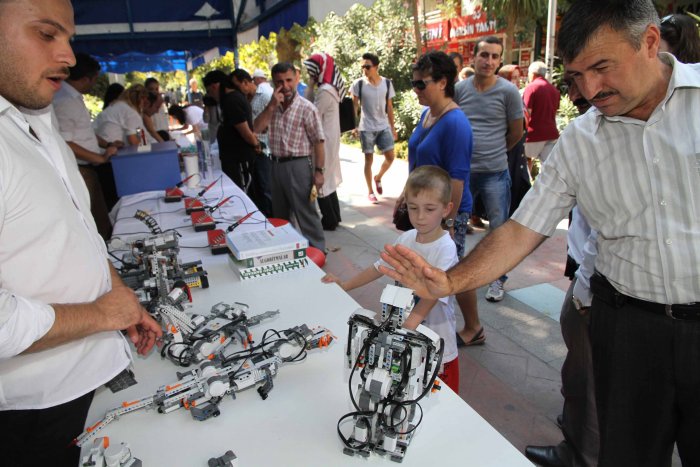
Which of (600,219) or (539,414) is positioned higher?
(600,219)

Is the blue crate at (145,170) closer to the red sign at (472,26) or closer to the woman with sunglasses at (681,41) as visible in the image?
the woman with sunglasses at (681,41)

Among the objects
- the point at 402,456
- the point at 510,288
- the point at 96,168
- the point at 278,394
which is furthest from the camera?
the point at 96,168

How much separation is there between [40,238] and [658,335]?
1.82 metres

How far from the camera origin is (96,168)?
16.1 ft

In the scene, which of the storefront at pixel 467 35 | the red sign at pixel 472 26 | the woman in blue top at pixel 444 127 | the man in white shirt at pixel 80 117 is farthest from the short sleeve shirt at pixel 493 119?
the red sign at pixel 472 26

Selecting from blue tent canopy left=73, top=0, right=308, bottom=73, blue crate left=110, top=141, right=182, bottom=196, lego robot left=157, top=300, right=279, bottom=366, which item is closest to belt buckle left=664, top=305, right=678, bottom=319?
lego robot left=157, top=300, right=279, bottom=366

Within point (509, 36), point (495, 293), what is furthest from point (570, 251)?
point (509, 36)

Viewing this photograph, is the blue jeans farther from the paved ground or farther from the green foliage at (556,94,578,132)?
the green foliage at (556,94,578,132)

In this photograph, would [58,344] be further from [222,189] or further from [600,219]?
[222,189]

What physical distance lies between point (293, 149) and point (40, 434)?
319 centimetres

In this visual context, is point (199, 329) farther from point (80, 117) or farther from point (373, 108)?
point (373, 108)

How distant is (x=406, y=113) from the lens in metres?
10.7

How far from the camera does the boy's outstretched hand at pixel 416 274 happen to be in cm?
145

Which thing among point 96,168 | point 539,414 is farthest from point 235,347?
point 96,168
